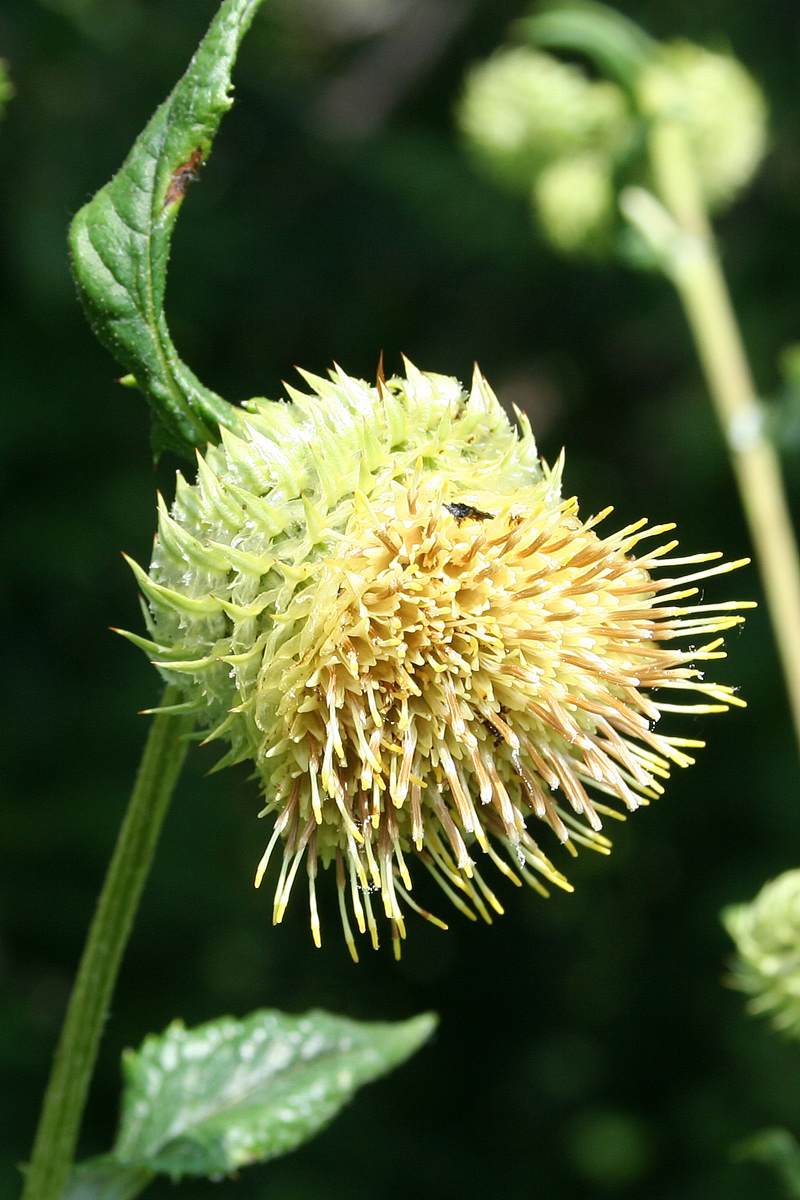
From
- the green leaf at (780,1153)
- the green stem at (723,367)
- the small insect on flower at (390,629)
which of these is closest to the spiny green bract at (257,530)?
the small insect on flower at (390,629)

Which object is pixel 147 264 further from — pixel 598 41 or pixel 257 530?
pixel 598 41

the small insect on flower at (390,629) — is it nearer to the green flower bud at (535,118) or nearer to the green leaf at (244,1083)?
the green leaf at (244,1083)

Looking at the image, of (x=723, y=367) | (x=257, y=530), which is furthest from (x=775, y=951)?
(x=723, y=367)

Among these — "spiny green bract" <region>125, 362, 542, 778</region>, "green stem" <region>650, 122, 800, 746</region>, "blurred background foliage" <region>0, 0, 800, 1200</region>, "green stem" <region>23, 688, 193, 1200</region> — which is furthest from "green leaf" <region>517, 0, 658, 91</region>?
"green stem" <region>23, 688, 193, 1200</region>

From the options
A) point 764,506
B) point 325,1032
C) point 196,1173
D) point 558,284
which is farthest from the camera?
point 558,284

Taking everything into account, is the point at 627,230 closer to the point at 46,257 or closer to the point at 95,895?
the point at 46,257

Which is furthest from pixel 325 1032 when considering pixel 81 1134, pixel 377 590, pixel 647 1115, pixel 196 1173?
pixel 647 1115

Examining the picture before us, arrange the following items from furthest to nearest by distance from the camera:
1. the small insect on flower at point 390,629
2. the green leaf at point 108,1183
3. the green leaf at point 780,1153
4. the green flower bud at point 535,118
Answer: the green flower bud at point 535,118 < the green leaf at point 780,1153 < the green leaf at point 108,1183 < the small insect on flower at point 390,629
